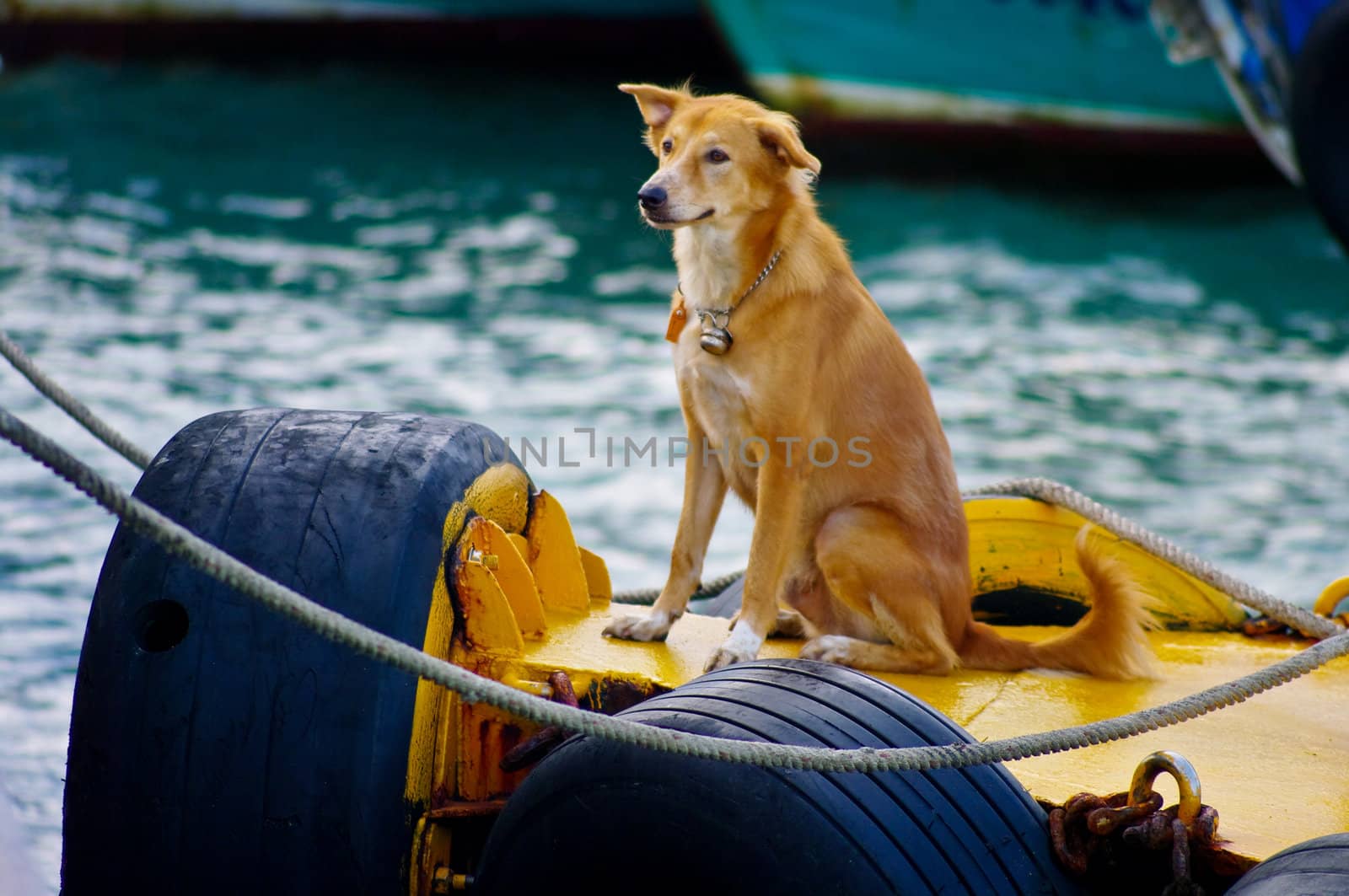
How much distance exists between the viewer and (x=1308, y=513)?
6.47 metres

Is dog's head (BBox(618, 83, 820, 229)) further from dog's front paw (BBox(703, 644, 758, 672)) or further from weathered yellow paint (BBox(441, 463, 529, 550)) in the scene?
dog's front paw (BBox(703, 644, 758, 672))

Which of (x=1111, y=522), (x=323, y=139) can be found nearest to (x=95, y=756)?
(x=1111, y=522)

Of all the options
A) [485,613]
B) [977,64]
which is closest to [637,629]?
[485,613]

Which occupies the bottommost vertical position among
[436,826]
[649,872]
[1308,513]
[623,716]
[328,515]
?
[1308,513]

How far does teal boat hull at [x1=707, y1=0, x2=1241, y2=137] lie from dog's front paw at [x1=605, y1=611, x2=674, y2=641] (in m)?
10.2

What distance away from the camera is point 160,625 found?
2242 millimetres

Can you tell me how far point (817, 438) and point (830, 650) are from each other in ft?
1.36

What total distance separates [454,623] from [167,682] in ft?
1.54

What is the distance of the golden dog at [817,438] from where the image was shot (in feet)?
8.84

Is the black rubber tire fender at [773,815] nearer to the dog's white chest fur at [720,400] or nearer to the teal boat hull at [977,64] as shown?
the dog's white chest fur at [720,400]

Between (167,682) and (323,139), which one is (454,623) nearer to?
(167,682)

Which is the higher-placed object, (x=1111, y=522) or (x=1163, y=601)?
(x=1111, y=522)

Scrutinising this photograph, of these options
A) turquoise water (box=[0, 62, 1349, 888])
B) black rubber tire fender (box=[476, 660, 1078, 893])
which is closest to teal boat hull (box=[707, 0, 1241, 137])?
turquoise water (box=[0, 62, 1349, 888])

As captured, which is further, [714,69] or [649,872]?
[714,69]
